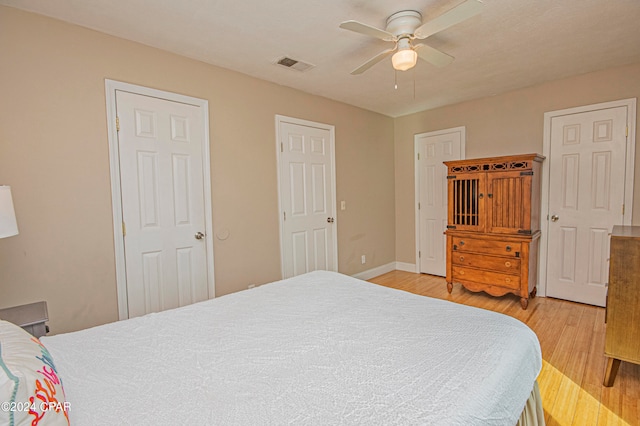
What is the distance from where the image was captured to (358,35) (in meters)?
2.32

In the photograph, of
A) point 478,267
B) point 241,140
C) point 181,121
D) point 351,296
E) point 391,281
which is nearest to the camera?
point 351,296

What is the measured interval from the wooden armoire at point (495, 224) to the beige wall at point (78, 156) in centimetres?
244

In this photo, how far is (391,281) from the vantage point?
4.36m

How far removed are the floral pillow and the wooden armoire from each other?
3719mm

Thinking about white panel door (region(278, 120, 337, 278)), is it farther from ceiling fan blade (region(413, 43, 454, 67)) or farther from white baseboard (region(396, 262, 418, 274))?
ceiling fan blade (region(413, 43, 454, 67))

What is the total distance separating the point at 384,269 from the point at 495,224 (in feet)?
5.96

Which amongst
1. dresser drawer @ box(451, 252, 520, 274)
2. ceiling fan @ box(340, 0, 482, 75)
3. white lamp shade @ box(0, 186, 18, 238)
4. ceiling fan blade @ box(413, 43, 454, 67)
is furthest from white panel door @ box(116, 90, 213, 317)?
dresser drawer @ box(451, 252, 520, 274)

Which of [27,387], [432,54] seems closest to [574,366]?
[432,54]

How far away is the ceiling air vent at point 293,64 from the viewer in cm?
276

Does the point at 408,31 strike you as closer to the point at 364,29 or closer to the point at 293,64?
the point at 364,29

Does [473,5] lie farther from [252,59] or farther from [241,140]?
[241,140]

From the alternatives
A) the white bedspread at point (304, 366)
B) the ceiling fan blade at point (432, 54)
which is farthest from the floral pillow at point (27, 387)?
the ceiling fan blade at point (432, 54)

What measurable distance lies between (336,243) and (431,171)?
1804 millimetres

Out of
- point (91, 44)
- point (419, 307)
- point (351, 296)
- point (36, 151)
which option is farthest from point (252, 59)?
point (419, 307)
